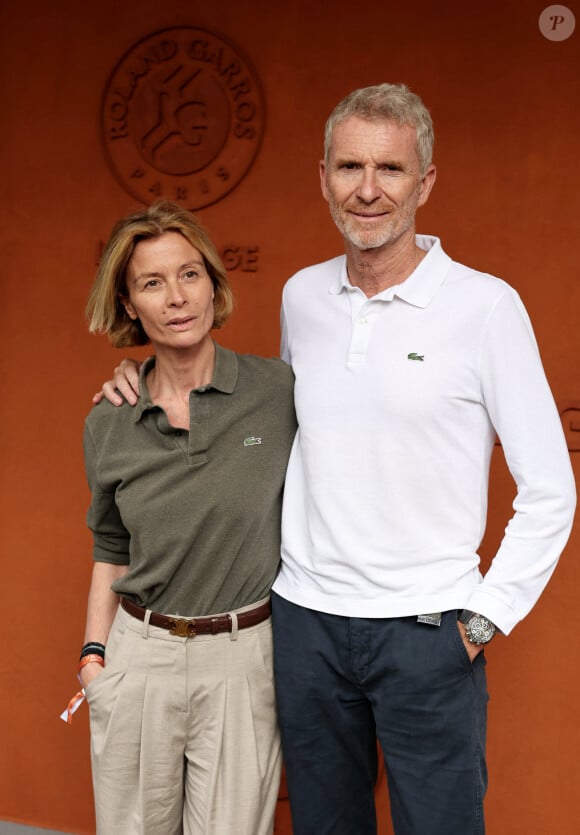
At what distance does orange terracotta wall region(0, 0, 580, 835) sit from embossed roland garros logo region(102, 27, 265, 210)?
40 mm

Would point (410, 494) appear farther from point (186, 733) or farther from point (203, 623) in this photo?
point (186, 733)

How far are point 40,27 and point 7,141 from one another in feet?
1.16

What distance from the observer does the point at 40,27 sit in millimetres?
3023

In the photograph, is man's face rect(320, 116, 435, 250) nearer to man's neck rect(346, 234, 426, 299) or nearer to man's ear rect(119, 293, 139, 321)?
man's neck rect(346, 234, 426, 299)

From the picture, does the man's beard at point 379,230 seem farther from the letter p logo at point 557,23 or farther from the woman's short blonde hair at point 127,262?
the letter p logo at point 557,23

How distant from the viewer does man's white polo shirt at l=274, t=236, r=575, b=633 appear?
1.92 metres

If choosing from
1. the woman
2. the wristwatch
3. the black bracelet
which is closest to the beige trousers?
the woman

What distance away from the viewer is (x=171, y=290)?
2.08m

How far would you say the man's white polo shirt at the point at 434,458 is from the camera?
1915mm

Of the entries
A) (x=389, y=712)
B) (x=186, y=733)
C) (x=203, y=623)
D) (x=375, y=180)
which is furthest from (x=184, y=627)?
(x=375, y=180)

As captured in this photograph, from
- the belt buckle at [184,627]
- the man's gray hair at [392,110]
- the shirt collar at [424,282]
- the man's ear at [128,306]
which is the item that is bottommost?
the belt buckle at [184,627]

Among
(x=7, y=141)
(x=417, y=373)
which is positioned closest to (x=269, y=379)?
(x=417, y=373)

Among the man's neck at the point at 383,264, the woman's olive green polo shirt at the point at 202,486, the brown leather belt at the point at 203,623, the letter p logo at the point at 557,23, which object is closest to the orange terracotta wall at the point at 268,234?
the letter p logo at the point at 557,23

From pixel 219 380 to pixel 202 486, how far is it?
0.24 meters
